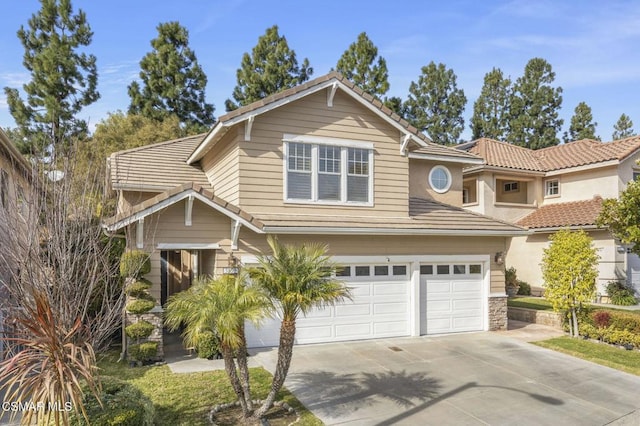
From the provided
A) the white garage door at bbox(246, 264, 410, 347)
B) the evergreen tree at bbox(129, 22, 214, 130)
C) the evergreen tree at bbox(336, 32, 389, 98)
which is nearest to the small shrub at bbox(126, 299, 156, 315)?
the white garage door at bbox(246, 264, 410, 347)

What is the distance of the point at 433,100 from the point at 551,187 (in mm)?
20586

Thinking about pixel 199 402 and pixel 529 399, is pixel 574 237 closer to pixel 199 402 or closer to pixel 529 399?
pixel 529 399

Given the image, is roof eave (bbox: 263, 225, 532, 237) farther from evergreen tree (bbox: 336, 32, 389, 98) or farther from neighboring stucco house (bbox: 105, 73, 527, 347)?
evergreen tree (bbox: 336, 32, 389, 98)

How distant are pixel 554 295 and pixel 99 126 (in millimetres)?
24752

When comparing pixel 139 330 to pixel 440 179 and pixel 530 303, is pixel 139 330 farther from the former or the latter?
pixel 530 303

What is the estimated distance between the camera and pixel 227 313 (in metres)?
6.03

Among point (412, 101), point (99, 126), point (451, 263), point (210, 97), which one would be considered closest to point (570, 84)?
point (412, 101)

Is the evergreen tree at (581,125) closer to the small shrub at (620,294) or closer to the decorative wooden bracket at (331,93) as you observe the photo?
the small shrub at (620,294)

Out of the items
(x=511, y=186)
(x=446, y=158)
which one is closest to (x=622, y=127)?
(x=511, y=186)

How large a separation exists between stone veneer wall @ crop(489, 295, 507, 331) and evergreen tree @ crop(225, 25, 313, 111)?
934 inches

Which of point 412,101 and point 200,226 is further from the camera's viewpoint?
point 412,101

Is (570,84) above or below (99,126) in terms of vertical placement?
above

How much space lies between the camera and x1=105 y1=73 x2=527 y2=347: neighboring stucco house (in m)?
11.1

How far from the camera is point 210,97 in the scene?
110 ft
